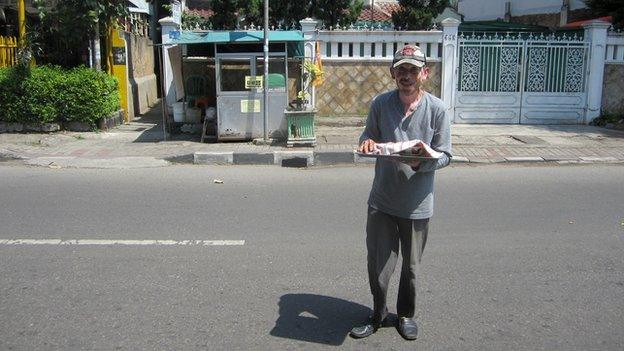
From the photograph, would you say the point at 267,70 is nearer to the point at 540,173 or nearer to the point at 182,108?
the point at 182,108

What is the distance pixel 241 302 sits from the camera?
4.22 meters

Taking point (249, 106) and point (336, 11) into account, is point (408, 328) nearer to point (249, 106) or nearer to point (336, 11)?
point (249, 106)

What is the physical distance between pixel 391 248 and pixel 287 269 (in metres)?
1.40

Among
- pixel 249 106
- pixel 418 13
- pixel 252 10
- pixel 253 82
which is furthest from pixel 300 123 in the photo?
pixel 418 13

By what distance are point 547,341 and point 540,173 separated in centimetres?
566

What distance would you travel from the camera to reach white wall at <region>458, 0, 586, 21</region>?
2039cm

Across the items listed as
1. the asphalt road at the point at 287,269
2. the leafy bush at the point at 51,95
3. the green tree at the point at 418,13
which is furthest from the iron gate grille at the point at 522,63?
the leafy bush at the point at 51,95

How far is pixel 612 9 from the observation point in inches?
552

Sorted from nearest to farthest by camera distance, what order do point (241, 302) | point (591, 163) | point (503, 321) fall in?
1. point (503, 321)
2. point (241, 302)
3. point (591, 163)

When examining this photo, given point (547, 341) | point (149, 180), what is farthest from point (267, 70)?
point (547, 341)

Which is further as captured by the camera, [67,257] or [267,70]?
[267,70]

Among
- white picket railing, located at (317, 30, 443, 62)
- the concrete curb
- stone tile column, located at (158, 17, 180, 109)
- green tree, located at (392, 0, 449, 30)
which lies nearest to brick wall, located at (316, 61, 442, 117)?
white picket railing, located at (317, 30, 443, 62)

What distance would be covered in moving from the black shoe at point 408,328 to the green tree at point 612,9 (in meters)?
12.2

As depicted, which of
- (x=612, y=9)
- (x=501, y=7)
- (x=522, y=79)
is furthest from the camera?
(x=501, y=7)
